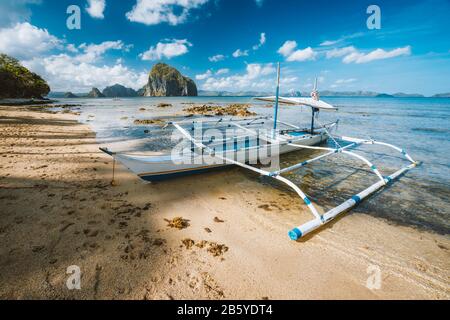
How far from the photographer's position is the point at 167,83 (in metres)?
158

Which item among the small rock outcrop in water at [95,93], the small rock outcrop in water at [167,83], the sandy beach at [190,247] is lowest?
the sandy beach at [190,247]

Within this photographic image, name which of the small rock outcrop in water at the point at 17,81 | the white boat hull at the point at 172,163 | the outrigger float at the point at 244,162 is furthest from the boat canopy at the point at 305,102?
the small rock outcrop in water at the point at 17,81

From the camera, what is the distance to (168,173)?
22.1 ft

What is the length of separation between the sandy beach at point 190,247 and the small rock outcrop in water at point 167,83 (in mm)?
167969

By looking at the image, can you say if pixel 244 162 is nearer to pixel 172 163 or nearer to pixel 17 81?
pixel 172 163

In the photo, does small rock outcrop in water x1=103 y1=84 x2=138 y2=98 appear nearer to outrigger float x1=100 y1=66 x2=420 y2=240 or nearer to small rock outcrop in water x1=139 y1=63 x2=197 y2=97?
small rock outcrop in water x1=139 y1=63 x2=197 y2=97

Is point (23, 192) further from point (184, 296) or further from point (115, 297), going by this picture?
point (184, 296)

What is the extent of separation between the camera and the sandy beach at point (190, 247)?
3.14 m

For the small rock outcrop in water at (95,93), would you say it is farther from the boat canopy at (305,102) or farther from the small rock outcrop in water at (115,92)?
the boat canopy at (305,102)

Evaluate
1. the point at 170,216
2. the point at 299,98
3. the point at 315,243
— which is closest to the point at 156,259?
the point at 170,216

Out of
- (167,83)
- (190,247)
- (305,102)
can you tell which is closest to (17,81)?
(305,102)

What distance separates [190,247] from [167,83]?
17114cm

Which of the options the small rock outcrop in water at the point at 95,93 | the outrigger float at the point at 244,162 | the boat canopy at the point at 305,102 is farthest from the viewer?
the small rock outcrop in water at the point at 95,93
